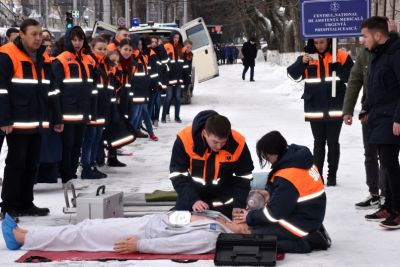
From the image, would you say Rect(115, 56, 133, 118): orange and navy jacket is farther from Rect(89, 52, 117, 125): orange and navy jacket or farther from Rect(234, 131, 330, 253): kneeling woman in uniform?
Rect(234, 131, 330, 253): kneeling woman in uniform

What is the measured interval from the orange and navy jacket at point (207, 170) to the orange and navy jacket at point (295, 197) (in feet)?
1.65

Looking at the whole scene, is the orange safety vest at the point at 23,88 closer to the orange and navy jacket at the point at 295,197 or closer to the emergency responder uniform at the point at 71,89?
the emergency responder uniform at the point at 71,89

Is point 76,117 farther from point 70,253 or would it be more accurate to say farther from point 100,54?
point 70,253

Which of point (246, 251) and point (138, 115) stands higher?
point (138, 115)

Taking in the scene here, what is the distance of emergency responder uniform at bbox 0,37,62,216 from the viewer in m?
8.40

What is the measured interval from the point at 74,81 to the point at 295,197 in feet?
14.4

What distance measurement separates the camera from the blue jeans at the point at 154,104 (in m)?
16.8

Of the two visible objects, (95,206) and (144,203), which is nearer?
(95,206)

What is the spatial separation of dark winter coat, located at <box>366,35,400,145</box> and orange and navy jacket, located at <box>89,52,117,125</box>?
4.25m

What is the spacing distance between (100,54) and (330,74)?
10.1 ft

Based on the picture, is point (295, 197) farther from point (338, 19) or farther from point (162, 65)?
point (162, 65)

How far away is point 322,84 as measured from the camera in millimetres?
10375

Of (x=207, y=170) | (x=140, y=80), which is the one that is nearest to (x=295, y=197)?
(x=207, y=170)

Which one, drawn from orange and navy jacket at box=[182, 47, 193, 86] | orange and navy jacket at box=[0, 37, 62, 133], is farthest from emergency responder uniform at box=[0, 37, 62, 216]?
orange and navy jacket at box=[182, 47, 193, 86]
